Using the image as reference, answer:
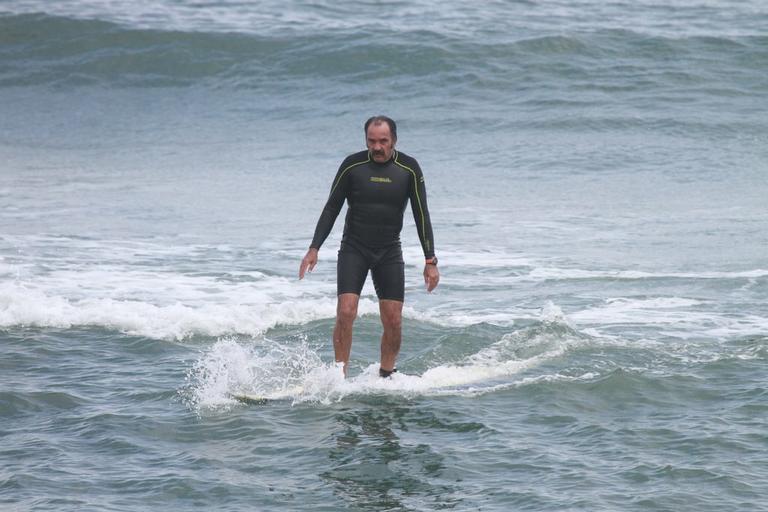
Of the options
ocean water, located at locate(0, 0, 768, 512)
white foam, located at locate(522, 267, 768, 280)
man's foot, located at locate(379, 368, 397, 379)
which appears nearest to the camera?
ocean water, located at locate(0, 0, 768, 512)

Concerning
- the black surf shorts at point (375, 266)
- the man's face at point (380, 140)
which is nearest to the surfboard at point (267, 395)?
the black surf shorts at point (375, 266)

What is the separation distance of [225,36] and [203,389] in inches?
893

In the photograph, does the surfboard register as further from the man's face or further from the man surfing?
the man's face

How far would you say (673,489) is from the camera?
6.56 meters

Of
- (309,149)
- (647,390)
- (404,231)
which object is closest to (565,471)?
(647,390)

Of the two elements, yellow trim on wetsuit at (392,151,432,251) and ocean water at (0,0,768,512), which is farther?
yellow trim on wetsuit at (392,151,432,251)

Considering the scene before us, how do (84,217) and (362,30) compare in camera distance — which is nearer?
(84,217)

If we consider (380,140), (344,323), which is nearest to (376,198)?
(380,140)

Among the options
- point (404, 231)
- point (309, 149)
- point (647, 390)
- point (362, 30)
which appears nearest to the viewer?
point (647, 390)

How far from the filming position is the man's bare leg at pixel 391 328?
343 inches

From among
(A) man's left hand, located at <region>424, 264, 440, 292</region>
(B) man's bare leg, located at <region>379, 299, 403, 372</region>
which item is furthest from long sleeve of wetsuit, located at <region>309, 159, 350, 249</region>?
(A) man's left hand, located at <region>424, 264, 440, 292</region>

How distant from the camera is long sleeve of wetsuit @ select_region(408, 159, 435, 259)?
8.60 m

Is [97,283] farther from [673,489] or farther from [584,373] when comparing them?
[673,489]

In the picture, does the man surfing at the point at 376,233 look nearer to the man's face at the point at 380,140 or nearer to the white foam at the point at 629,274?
the man's face at the point at 380,140
